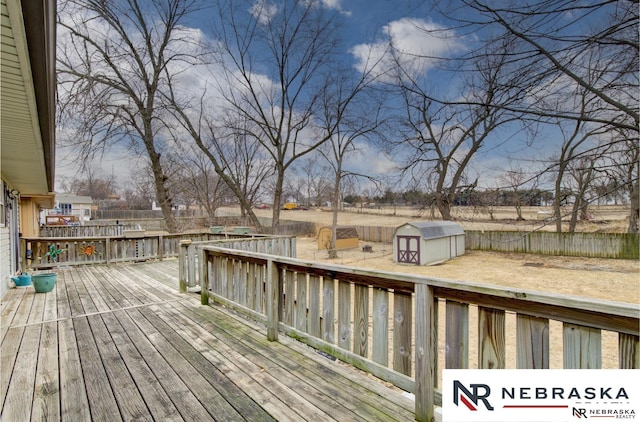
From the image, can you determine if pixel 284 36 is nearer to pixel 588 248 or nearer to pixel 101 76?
pixel 101 76

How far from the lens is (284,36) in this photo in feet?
44.4

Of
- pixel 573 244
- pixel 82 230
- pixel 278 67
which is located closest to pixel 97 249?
pixel 278 67

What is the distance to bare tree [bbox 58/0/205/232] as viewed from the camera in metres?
11.0

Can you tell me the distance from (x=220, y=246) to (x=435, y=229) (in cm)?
1299

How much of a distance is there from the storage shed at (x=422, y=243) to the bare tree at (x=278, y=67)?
620cm

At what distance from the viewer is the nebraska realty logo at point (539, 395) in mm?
1432

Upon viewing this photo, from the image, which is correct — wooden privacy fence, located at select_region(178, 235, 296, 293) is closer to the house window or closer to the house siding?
the house siding

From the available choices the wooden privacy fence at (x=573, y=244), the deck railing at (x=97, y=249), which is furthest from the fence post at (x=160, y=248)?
the wooden privacy fence at (x=573, y=244)

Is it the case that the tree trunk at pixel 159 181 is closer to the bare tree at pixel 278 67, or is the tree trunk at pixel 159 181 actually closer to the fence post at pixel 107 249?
the bare tree at pixel 278 67

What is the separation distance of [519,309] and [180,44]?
Result: 1579cm

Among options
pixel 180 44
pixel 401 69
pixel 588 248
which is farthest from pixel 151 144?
pixel 588 248

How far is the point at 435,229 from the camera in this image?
16.0 m

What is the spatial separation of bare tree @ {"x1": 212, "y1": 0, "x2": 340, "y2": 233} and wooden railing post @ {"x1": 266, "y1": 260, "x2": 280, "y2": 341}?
1146cm

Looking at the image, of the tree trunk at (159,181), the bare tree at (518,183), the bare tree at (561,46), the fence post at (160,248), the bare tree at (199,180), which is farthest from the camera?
the bare tree at (199,180)
